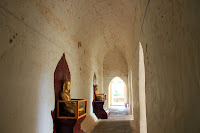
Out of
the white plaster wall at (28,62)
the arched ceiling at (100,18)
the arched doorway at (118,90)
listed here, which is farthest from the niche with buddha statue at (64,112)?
the arched doorway at (118,90)

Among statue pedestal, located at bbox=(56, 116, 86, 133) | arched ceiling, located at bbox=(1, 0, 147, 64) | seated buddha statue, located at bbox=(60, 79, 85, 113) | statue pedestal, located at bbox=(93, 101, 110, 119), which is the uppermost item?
arched ceiling, located at bbox=(1, 0, 147, 64)

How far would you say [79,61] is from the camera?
22.6 ft

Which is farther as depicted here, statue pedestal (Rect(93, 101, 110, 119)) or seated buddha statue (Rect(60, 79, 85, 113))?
statue pedestal (Rect(93, 101, 110, 119))

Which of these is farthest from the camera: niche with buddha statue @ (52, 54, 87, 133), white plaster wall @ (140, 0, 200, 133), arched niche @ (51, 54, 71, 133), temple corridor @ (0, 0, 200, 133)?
arched niche @ (51, 54, 71, 133)

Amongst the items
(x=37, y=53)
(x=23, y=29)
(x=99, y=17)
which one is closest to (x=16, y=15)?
(x=23, y=29)

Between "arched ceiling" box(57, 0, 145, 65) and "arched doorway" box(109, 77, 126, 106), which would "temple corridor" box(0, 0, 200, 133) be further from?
"arched doorway" box(109, 77, 126, 106)

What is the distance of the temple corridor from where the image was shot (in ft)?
4.12

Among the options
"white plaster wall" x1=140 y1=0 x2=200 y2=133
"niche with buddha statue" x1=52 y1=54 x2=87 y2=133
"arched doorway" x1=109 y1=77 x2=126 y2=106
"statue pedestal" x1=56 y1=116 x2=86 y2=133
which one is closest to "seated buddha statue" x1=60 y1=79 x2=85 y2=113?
"niche with buddha statue" x1=52 y1=54 x2=87 y2=133

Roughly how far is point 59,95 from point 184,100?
3.99 meters

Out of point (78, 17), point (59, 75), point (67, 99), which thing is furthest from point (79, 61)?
point (67, 99)

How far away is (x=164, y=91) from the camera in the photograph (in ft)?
6.05

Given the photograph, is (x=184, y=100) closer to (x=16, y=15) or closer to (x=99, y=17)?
(x=16, y=15)

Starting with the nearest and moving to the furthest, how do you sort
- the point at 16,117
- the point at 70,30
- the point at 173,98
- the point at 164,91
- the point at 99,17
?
the point at 173,98 → the point at 164,91 → the point at 16,117 → the point at 70,30 → the point at 99,17

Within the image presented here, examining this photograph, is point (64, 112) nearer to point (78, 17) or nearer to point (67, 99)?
point (67, 99)
